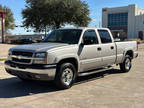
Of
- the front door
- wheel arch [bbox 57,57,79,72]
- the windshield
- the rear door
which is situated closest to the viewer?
wheel arch [bbox 57,57,79,72]

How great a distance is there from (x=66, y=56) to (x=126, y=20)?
70461 mm

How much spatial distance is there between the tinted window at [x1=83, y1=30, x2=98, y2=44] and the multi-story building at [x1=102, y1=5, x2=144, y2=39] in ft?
203

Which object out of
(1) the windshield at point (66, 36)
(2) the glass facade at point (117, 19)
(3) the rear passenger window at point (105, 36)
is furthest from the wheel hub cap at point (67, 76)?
→ (2) the glass facade at point (117, 19)

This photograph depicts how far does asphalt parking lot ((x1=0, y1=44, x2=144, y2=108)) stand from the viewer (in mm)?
5156

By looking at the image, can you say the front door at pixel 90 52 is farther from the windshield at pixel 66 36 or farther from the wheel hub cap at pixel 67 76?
the wheel hub cap at pixel 67 76

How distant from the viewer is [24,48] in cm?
628

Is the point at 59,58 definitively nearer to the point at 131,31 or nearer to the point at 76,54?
the point at 76,54

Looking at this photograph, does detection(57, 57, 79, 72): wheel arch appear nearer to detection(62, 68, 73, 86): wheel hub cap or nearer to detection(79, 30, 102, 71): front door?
detection(79, 30, 102, 71): front door

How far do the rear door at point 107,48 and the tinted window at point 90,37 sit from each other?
0.34m

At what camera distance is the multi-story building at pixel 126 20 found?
70500 millimetres

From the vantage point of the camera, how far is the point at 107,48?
793cm

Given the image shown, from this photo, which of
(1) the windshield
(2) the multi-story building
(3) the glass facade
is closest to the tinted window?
(1) the windshield

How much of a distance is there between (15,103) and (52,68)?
1403 millimetres

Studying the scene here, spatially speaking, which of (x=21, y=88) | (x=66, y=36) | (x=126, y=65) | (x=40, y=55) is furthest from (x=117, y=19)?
(x=40, y=55)
